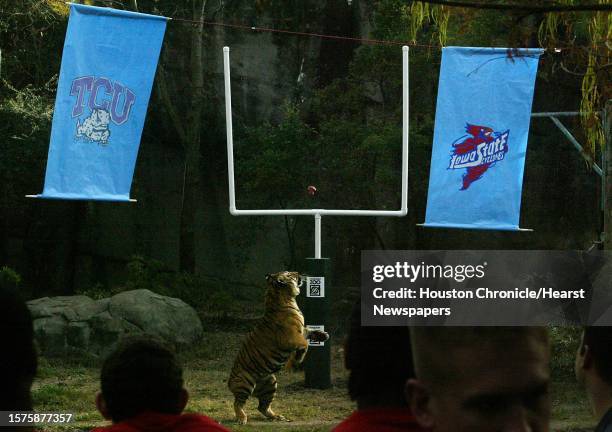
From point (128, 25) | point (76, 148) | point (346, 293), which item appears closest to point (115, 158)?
point (76, 148)

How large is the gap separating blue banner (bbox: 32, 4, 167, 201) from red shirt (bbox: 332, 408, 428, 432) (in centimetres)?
790

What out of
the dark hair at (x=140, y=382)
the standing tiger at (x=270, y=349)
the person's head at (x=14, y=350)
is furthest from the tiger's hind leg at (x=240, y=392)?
the person's head at (x=14, y=350)

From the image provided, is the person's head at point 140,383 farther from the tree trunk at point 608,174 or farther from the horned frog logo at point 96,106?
the horned frog logo at point 96,106

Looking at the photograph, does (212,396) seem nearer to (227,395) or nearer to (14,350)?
(227,395)

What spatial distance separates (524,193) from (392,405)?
58.2ft

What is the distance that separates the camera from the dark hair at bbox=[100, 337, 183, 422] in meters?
2.72

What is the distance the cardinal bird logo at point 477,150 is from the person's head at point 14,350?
8.77 meters

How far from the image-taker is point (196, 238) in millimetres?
21656

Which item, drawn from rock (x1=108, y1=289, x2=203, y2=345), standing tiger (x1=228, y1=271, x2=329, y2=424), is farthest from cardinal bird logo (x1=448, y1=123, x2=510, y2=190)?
rock (x1=108, y1=289, x2=203, y2=345)

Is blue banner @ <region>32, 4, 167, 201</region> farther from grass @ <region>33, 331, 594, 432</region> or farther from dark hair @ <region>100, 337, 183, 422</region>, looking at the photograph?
dark hair @ <region>100, 337, 183, 422</region>

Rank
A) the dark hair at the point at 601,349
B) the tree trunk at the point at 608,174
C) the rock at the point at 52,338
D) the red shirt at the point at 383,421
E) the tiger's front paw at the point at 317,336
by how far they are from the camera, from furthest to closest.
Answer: the rock at the point at 52,338, the tiger's front paw at the point at 317,336, the tree trunk at the point at 608,174, the dark hair at the point at 601,349, the red shirt at the point at 383,421

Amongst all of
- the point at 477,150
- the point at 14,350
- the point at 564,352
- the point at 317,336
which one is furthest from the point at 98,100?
the point at 14,350

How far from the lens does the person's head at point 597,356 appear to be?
253cm

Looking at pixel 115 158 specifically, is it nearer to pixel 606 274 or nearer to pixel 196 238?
pixel 606 274
